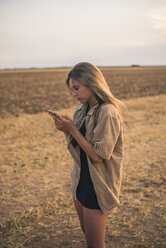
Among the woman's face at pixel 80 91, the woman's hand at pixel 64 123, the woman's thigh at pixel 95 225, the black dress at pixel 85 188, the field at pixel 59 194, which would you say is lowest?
the field at pixel 59 194

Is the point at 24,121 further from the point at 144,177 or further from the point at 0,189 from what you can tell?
the point at 144,177

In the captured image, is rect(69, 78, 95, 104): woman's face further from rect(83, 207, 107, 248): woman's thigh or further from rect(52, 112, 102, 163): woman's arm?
rect(83, 207, 107, 248): woman's thigh

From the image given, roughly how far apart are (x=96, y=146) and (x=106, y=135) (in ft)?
0.40

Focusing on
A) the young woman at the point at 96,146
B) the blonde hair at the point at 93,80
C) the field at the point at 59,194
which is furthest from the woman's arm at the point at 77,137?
the field at the point at 59,194

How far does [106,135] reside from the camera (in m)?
1.62

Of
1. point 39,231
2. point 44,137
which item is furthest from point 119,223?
point 44,137

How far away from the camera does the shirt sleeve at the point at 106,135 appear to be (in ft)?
5.32

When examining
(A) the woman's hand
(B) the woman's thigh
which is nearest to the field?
(B) the woman's thigh

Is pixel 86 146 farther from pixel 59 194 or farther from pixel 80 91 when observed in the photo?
pixel 59 194

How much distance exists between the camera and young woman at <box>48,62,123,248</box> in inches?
65.1

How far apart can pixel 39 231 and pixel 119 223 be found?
1140 mm

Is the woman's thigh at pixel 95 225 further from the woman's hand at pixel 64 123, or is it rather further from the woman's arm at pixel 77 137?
the woman's hand at pixel 64 123

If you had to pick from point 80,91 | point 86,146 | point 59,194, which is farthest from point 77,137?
point 59,194

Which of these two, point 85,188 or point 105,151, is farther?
point 85,188
